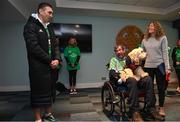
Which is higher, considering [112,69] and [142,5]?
[142,5]

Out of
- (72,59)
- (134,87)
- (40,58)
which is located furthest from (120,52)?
(72,59)

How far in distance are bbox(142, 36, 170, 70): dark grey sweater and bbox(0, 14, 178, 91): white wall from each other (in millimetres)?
3203

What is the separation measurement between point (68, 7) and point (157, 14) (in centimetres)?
265

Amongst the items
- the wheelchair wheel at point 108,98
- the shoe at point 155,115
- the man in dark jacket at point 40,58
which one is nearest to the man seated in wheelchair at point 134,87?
the shoe at point 155,115

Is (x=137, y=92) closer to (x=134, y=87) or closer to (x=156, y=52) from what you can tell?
(x=134, y=87)

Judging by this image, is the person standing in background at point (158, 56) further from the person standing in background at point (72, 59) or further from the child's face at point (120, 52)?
the person standing in background at point (72, 59)

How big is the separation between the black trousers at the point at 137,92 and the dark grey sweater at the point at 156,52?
327mm

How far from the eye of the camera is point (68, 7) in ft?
16.3

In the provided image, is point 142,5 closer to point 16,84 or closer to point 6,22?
point 6,22

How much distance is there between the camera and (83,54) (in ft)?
19.3

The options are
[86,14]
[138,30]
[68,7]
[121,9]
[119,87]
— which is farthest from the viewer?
[138,30]

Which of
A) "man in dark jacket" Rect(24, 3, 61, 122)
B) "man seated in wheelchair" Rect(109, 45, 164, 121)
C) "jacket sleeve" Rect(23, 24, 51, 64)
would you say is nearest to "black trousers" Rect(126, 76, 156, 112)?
"man seated in wheelchair" Rect(109, 45, 164, 121)

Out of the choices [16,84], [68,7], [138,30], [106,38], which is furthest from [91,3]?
[16,84]

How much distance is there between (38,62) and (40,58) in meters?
0.06
